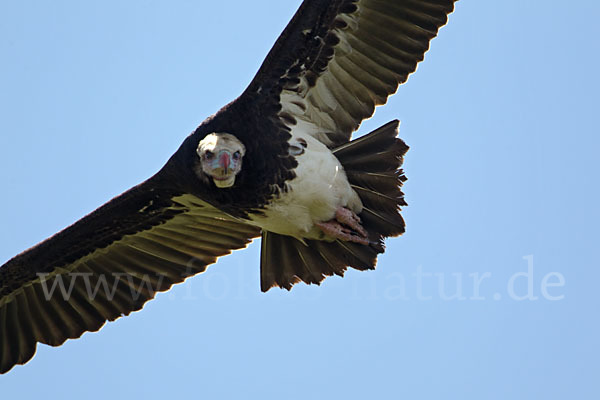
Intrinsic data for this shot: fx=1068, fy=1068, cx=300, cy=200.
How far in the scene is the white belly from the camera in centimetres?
824

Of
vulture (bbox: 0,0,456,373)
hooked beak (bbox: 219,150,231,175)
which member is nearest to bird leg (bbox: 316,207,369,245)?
vulture (bbox: 0,0,456,373)

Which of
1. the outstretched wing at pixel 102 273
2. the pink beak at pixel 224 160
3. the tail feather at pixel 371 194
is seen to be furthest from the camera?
the outstretched wing at pixel 102 273

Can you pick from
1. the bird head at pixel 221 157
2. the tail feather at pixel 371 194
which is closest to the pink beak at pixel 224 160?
the bird head at pixel 221 157

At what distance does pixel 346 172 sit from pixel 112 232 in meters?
2.32

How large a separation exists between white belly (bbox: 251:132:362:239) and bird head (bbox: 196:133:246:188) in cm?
42

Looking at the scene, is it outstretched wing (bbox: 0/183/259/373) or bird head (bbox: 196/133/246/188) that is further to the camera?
outstretched wing (bbox: 0/183/259/373)

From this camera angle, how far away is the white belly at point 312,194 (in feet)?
27.0

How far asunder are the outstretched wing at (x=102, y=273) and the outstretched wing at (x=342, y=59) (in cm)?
145

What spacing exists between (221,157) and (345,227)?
1228 mm

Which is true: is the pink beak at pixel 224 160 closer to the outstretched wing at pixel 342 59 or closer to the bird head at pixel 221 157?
the bird head at pixel 221 157

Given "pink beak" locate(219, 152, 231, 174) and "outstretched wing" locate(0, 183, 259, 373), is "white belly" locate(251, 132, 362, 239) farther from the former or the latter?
"outstretched wing" locate(0, 183, 259, 373)

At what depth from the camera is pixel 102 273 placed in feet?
32.0

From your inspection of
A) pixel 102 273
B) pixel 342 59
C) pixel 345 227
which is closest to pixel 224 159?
pixel 345 227

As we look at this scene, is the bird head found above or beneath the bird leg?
above
